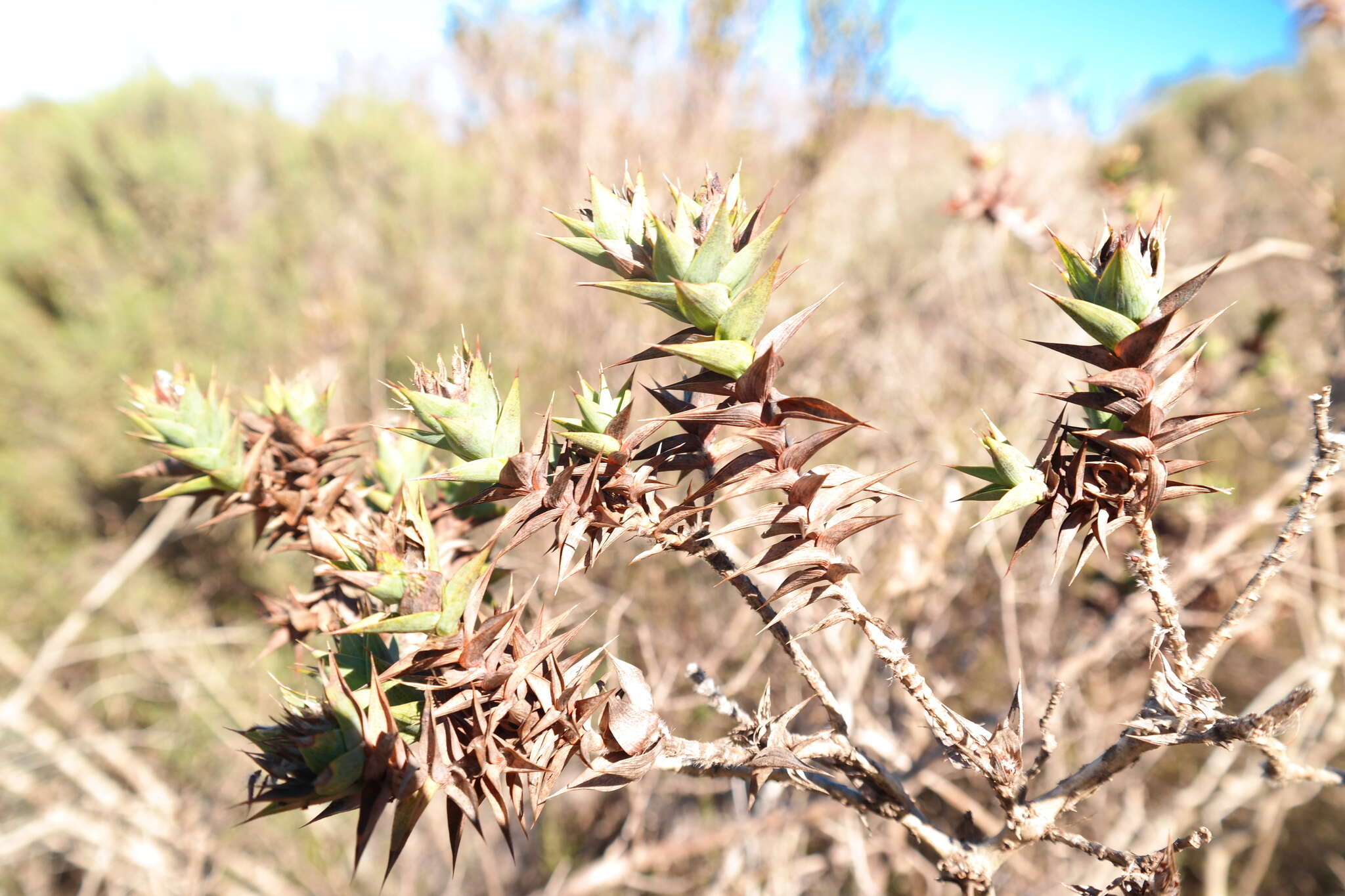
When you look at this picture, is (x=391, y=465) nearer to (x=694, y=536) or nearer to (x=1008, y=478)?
(x=694, y=536)

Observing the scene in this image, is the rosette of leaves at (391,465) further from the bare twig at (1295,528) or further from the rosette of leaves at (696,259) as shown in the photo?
the bare twig at (1295,528)

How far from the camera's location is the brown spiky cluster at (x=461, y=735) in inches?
31.1

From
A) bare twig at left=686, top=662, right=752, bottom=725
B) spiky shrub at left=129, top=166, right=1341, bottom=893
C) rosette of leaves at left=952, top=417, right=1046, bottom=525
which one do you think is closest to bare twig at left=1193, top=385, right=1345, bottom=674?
spiky shrub at left=129, top=166, right=1341, bottom=893

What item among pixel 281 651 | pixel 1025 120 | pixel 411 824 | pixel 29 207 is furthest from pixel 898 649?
pixel 29 207

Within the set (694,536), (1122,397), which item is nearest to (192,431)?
(694,536)

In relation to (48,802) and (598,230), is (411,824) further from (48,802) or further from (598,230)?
(48,802)

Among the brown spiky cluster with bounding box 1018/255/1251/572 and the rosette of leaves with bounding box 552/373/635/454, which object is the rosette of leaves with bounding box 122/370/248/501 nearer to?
the rosette of leaves with bounding box 552/373/635/454

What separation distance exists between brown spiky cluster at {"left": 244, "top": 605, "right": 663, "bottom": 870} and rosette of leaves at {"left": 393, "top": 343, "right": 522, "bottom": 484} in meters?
0.17

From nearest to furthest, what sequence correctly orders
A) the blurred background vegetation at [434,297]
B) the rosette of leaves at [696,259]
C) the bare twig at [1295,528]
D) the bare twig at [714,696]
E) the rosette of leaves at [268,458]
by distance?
the rosette of leaves at [696,259], the bare twig at [1295,528], the bare twig at [714,696], the rosette of leaves at [268,458], the blurred background vegetation at [434,297]

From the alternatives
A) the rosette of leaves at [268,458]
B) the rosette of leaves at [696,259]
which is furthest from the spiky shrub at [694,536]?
the rosette of leaves at [268,458]

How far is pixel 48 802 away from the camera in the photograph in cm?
405

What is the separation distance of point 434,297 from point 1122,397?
7269mm

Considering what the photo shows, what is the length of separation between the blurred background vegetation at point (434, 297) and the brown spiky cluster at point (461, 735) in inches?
68.6

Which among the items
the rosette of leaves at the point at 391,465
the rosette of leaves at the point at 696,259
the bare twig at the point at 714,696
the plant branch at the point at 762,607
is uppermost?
the rosette of leaves at the point at 696,259
